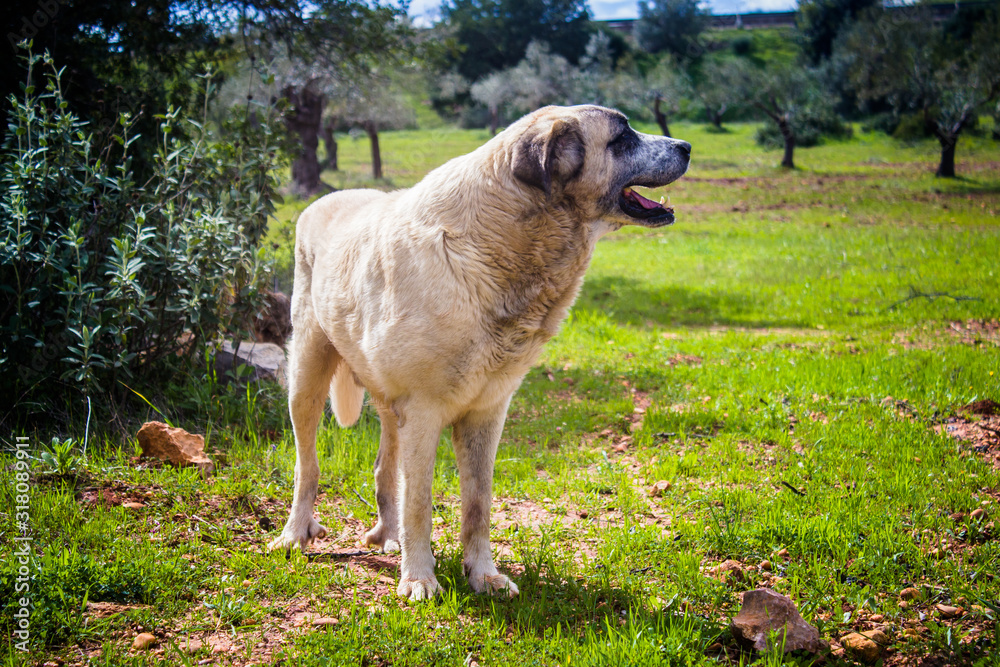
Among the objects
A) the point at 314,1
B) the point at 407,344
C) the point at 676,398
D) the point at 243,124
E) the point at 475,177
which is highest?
the point at 314,1

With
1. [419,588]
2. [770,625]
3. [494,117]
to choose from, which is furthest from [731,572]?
[494,117]

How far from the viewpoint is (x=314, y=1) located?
9.72 m

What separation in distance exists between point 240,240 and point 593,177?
11.6ft

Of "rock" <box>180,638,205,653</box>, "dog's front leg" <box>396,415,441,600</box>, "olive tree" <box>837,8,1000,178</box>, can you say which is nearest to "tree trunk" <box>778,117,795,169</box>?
"olive tree" <box>837,8,1000,178</box>

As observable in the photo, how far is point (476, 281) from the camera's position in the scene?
316cm

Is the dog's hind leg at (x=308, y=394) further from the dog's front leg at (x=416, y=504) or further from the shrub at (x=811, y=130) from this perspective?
the shrub at (x=811, y=130)

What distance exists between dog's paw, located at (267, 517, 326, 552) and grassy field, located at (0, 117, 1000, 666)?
0.42 feet

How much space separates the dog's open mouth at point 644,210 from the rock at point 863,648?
1.96m

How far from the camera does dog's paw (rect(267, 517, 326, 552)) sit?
147 inches

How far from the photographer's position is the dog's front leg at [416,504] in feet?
10.7

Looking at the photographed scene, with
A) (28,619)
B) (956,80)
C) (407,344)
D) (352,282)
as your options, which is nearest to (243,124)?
(352,282)

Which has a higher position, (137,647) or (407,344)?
(407,344)

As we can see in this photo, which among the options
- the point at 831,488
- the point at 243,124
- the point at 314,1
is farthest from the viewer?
the point at 314,1

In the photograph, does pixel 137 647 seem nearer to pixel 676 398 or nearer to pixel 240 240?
pixel 240 240
